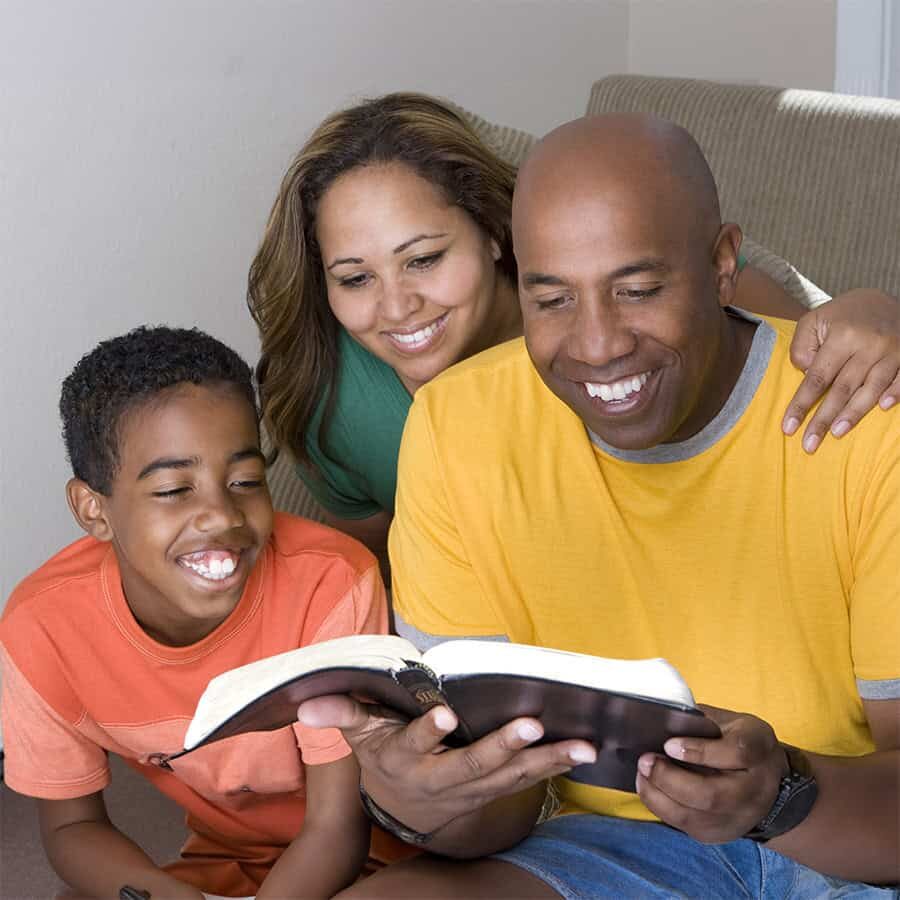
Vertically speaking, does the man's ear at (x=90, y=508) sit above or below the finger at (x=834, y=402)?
below

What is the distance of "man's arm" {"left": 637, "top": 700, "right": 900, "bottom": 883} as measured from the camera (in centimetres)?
108

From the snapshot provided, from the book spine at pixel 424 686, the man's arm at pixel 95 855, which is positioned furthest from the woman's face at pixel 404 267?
the book spine at pixel 424 686

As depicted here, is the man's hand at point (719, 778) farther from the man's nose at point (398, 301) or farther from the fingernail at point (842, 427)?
the man's nose at point (398, 301)

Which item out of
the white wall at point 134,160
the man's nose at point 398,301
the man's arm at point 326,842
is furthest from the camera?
the white wall at point 134,160

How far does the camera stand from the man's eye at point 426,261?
5.98 ft

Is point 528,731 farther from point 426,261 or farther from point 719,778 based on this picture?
point 426,261

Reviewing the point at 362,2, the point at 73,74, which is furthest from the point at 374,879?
the point at 362,2

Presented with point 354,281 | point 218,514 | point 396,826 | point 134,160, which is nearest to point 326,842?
point 396,826

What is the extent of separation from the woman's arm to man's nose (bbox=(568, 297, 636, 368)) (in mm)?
173

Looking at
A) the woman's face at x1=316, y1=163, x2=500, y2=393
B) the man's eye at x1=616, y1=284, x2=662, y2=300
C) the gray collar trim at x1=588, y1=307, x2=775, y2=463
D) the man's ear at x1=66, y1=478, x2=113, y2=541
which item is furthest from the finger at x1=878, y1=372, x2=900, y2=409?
the man's ear at x1=66, y1=478, x2=113, y2=541

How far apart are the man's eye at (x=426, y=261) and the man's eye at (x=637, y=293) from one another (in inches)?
22.1

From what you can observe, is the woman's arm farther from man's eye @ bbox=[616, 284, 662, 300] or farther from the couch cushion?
the couch cushion

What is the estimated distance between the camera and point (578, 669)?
988 millimetres

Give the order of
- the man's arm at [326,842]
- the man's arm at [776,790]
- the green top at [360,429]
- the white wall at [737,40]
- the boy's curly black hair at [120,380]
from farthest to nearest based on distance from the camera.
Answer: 1. the white wall at [737,40]
2. the green top at [360,429]
3. the boy's curly black hair at [120,380]
4. the man's arm at [326,842]
5. the man's arm at [776,790]
